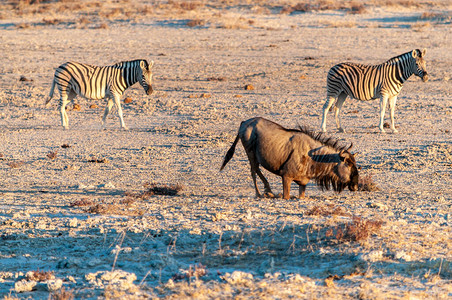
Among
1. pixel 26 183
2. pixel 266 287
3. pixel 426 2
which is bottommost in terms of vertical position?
pixel 26 183

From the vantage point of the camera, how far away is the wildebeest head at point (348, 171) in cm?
909

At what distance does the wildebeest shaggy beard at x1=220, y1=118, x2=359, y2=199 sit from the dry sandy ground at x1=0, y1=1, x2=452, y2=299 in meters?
0.31

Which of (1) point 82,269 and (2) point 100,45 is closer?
(1) point 82,269

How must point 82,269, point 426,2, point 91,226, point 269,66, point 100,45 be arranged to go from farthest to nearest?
point 426,2, point 100,45, point 269,66, point 91,226, point 82,269

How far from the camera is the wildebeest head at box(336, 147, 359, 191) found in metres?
9.09

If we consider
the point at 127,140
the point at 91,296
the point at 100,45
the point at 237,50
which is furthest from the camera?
the point at 100,45

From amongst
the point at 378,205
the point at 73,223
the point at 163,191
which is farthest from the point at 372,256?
the point at 163,191

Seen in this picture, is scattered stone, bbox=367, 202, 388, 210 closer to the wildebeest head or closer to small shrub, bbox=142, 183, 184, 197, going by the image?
the wildebeest head

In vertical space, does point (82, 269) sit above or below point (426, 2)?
below

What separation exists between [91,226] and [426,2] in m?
39.6

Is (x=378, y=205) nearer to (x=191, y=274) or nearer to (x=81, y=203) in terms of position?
(x=191, y=274)

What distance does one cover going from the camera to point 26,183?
10.9m

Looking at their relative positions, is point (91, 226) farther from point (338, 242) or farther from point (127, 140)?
point (127, 140)

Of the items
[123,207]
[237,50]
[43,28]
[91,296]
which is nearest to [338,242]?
[91,296]
